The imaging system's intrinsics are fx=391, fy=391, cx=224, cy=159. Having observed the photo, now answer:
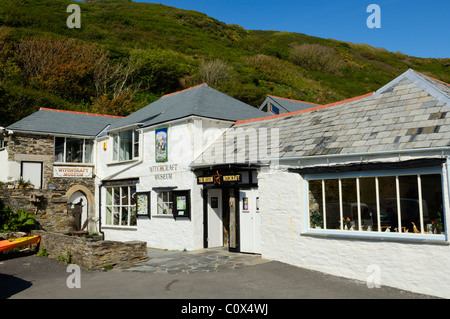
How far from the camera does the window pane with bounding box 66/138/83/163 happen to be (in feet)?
67.7

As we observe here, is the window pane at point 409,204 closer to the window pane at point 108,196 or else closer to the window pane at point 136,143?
the window pane at point 136,143

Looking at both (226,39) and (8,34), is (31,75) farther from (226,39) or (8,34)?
(226,39)

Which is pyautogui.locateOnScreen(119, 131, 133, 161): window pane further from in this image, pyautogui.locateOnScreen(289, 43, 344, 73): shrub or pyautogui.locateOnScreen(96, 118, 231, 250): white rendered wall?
pyautogui.locateOnScreen(289, 43, 344, 73): shrub

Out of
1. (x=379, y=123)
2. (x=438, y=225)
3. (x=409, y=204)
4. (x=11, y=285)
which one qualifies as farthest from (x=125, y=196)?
(x=438, y=225)

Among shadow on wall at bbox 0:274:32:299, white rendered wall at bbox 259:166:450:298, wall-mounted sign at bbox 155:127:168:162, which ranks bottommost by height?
shadow on wall at bbox 0:274:32:299

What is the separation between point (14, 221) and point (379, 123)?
14517 mm

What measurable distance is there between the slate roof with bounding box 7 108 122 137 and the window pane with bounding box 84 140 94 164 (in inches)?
18.9

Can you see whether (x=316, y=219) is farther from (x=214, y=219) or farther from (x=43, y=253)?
(x=43, y=253)

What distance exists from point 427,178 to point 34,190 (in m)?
16.7

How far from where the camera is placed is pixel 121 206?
60.2 ft

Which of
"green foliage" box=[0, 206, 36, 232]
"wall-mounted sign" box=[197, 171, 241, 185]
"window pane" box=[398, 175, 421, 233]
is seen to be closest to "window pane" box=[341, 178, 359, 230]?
"window pane" box=[398, 175, 421, 233]

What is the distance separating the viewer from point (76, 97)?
3509 centimetres

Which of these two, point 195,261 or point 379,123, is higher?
point 379,123
